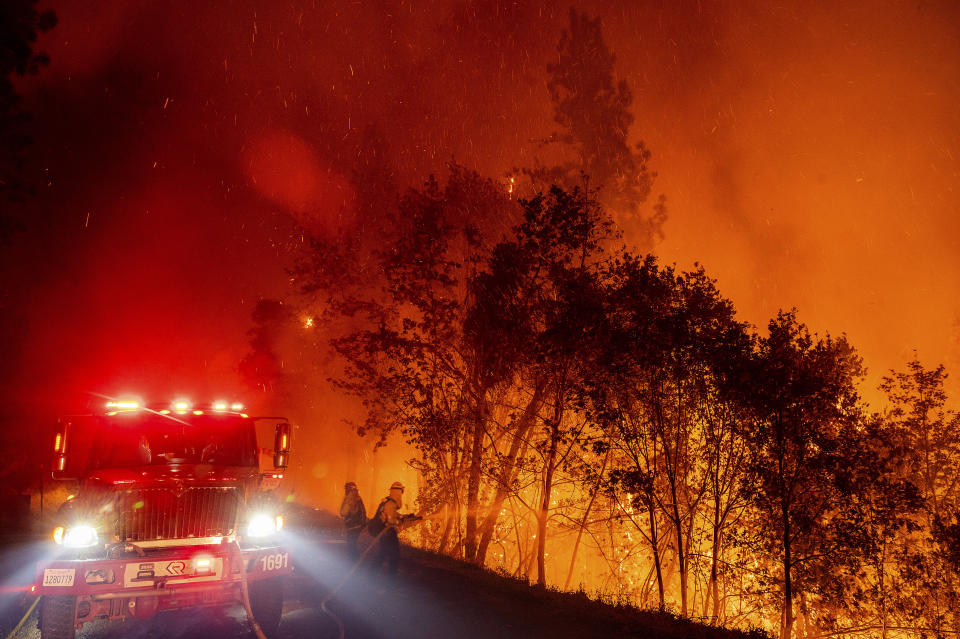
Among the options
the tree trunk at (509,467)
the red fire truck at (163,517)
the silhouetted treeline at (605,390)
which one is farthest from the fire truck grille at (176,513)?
the tree trunk at (509,467)

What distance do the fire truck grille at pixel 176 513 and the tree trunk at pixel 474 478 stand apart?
11.7 m

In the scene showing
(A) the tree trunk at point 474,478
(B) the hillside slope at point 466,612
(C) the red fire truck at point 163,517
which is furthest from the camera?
(A) the tree trunk at point 474,478

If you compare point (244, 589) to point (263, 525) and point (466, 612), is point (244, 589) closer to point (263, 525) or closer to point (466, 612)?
point (263, 525)

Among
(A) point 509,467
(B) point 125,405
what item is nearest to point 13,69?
(B) point 125,405

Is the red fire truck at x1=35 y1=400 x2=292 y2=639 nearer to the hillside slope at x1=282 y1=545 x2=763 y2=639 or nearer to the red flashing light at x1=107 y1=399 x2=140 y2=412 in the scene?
the red flashing light at x1=107 y1=399 x2=140 y2=412

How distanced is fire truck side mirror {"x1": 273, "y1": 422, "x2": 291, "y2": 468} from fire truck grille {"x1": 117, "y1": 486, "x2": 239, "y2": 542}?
80 centimetres

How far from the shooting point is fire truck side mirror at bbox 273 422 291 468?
8.37 metres

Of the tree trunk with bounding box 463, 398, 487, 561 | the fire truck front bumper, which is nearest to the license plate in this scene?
→ the fire truck front bumper

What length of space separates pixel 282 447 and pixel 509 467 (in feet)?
40.3

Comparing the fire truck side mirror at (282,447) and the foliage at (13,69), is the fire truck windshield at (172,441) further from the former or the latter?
the foliage at (13,69)

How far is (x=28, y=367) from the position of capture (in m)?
31.4

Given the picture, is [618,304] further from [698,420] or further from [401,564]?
[401,564]

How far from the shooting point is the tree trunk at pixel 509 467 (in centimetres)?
1925

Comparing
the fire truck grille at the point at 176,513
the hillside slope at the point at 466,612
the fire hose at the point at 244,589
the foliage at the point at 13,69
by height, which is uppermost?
the foliage at the point at 13,69
